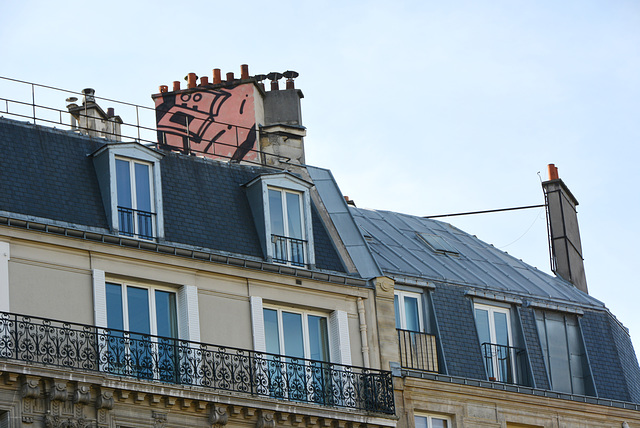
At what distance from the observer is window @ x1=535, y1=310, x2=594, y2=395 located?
1212 inches

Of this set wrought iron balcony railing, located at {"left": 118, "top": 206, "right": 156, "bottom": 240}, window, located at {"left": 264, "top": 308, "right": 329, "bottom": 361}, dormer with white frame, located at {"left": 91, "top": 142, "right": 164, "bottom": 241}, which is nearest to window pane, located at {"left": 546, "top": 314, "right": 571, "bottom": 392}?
window, located at {"left": 264, "top": 308, "right": 329, "bottom": 361}

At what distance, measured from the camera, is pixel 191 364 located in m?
25.9

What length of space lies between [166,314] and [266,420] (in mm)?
2401

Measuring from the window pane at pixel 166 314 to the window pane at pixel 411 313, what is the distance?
4986mm

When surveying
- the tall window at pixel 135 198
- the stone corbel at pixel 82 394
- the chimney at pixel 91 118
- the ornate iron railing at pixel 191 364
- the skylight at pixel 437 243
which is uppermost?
the chimney at pixel 91 118

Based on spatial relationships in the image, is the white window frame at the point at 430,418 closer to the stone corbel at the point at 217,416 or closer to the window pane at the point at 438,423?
the window pane at the point at 438,423

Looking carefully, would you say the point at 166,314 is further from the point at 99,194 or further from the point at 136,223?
the point at 99,194

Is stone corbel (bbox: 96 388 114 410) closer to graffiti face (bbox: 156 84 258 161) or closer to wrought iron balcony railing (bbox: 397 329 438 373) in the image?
wrought iron balcony railing (bbox: 397 329 438 373)

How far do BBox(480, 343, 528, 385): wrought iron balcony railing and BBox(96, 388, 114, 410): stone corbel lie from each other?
326 inches

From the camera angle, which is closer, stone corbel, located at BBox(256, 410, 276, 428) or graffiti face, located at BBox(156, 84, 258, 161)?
stone corbel, located at BBox(256, 410, 276, 428)

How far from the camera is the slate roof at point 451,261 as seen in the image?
3072 centimetres

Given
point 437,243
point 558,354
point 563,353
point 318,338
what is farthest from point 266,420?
point 437,243

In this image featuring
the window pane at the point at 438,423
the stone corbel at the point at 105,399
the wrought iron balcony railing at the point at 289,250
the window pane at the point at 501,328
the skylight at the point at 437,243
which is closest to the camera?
the stone corbel at the point at 105,399

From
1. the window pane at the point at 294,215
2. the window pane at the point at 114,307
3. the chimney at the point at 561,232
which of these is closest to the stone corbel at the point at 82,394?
the window pane at the point at 114,307
